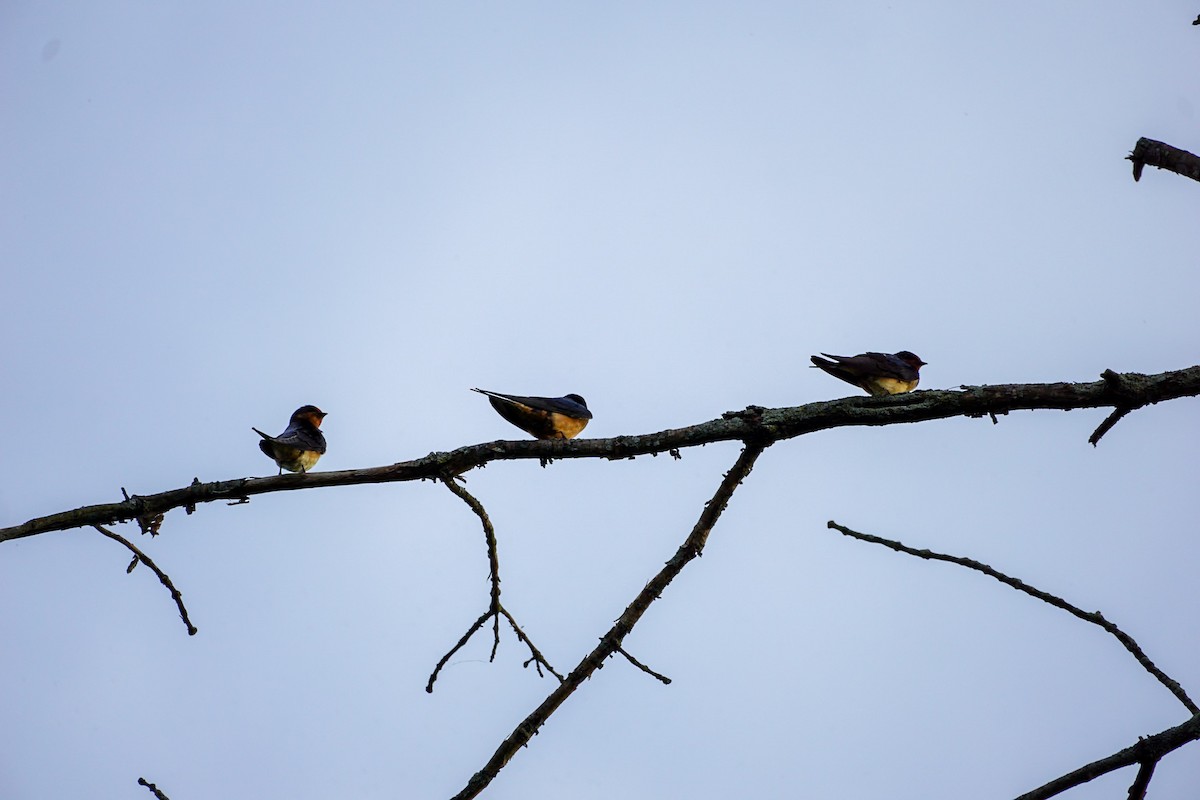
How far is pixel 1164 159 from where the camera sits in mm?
2738

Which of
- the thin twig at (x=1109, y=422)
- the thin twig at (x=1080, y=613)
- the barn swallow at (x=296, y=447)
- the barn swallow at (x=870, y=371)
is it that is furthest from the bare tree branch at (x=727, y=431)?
the barn swallow at (x=296, y=447)

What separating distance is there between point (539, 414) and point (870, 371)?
2.10m

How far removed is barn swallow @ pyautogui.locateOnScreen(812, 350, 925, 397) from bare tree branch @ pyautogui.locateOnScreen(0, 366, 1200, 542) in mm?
2494

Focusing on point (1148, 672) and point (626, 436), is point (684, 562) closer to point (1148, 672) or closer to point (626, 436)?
point (626, 436)

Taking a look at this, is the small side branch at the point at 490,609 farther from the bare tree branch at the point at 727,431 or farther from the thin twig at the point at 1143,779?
the thin twig at the point at 1143,779

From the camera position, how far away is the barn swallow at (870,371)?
6.01 metres

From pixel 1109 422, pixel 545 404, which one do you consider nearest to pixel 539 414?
pixel 545 404

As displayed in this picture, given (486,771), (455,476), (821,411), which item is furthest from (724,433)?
(486,771)

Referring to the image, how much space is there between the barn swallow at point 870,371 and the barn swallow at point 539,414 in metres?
1.64

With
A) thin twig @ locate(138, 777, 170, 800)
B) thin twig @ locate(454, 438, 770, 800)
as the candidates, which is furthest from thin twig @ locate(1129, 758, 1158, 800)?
thin twig @ locate(138, 777, 170, 800)

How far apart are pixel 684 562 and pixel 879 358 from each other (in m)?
3.37

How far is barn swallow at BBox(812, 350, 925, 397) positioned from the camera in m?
6.01

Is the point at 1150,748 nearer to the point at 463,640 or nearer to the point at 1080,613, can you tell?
the point at 1080,613

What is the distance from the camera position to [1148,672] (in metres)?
2.95
